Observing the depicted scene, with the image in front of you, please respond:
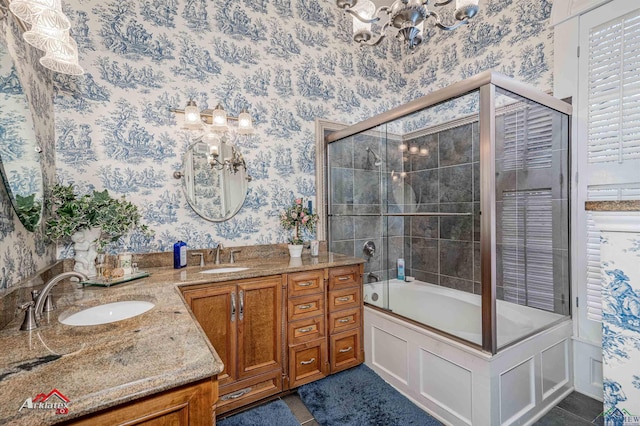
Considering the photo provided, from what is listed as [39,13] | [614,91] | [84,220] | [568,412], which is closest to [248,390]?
[84,220]

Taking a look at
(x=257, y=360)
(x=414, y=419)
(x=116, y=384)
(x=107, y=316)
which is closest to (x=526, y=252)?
(x=414, y=419)

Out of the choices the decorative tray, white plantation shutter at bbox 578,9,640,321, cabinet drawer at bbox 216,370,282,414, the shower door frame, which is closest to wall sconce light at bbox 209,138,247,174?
the decorative tray

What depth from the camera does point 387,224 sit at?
2879mm

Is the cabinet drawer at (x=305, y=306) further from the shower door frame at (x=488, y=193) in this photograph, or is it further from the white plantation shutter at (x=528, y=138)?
the white plantation shutter at (x=528, y=138)

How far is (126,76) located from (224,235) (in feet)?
4.63

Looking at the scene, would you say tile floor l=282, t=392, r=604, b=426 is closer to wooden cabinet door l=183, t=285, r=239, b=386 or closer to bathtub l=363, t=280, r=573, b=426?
bathtub l=363, t=280, r=573, b=426

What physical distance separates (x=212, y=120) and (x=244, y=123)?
26 cm

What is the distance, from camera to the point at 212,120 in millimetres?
2410

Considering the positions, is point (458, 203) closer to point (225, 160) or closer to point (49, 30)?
point (225, 160)

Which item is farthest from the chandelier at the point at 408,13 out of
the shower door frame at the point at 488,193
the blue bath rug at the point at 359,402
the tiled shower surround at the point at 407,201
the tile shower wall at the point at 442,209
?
the blue bath rug at the point at 359,402

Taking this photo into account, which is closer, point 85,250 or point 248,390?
point 85,250

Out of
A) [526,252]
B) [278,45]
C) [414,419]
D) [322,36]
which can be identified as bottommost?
[414,419]

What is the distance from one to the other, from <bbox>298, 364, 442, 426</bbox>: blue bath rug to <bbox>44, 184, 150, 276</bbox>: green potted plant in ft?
5.74

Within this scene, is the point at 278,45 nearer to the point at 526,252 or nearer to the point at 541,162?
the point at 541,162
